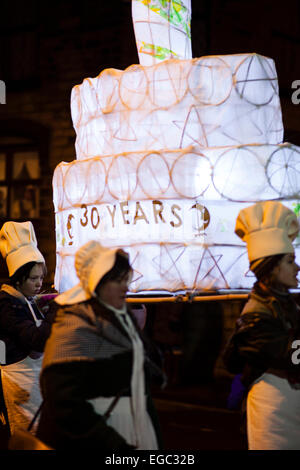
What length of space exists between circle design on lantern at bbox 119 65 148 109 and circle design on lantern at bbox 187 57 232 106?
0.29 m

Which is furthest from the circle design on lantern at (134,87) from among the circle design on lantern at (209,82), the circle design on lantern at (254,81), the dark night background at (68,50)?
the dark night background at (68,50)

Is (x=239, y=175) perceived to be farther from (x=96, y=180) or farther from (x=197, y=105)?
(x=96, y=180)

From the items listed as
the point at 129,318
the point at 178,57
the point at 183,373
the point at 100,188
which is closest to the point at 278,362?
the point at 129,318

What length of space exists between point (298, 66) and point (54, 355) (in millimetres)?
10041

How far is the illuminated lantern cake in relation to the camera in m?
3.72

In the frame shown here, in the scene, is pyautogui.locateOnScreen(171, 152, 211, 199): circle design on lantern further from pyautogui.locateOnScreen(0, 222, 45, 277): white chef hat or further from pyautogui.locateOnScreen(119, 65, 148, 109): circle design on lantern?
pyautogui.locateOnScreen(0, 222, 45, 277): white chef hat

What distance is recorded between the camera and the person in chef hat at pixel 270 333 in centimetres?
339

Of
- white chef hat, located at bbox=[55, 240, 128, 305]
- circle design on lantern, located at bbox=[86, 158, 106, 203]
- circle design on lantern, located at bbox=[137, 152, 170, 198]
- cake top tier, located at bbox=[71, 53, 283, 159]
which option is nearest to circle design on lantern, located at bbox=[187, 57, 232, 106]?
cake top tier, located at bbox=[71, 53, 283, 159]

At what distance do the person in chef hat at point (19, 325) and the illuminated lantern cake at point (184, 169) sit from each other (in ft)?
1.72

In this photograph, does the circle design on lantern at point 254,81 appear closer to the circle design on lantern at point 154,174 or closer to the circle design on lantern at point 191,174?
the circle design on lantern at point 191,174

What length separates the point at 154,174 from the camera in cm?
379

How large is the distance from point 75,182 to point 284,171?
129cm

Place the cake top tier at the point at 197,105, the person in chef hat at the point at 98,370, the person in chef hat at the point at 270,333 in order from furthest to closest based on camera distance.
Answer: the cake top tier at the point at 197,105
the person in chef hat at the point at 270,333
the person in chef hat at the point at 98,370

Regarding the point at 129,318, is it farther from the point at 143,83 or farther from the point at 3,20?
the point at 3,20
